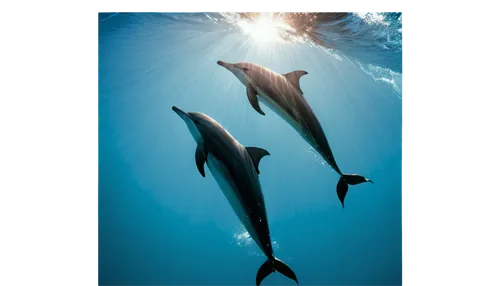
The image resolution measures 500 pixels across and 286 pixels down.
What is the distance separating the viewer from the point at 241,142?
12.3m

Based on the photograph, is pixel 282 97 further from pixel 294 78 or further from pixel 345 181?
pixel 345 181

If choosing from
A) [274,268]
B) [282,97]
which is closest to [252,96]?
[282,97]

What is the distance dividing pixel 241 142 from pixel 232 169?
9.69 metres

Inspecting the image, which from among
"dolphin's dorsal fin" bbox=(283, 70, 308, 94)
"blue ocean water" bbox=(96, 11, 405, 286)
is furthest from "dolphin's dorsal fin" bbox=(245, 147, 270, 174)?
"blue ocean water" bbox=(96, 11, 405, 286)

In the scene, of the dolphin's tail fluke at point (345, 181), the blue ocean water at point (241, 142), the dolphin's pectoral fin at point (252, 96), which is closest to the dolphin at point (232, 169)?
the dolphin's pectoral fin at point (252, 96)

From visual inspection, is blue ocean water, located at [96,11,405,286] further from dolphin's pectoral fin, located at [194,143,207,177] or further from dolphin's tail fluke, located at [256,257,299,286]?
dolphin's tail fluke, located at [256,257,299,286]

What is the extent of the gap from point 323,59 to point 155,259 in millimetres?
32099

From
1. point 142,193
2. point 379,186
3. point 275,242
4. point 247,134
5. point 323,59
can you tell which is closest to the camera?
point 323,59

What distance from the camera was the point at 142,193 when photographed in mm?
22109

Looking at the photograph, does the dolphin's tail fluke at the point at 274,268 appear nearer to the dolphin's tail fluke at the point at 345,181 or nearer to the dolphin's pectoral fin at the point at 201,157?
the dolphin's tail fluke at the point at 345,181

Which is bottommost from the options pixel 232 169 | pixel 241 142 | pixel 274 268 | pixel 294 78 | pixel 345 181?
pixel 241 142

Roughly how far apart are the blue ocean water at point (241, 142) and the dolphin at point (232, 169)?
1622mm
